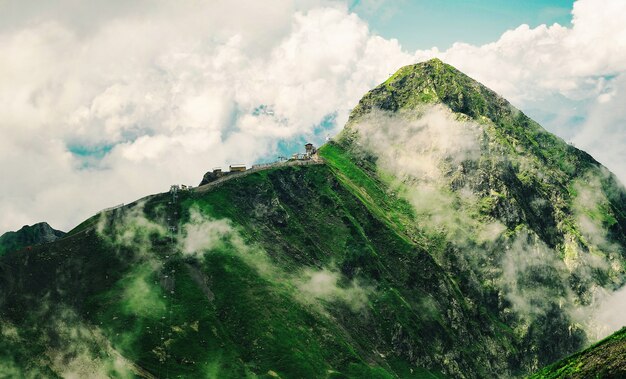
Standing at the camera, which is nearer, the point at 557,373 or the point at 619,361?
the point at 619,361

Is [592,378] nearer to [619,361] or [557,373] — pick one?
[619,361]

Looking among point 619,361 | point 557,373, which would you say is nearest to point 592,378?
point 619,361

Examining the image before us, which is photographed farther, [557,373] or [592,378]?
[557,373]
